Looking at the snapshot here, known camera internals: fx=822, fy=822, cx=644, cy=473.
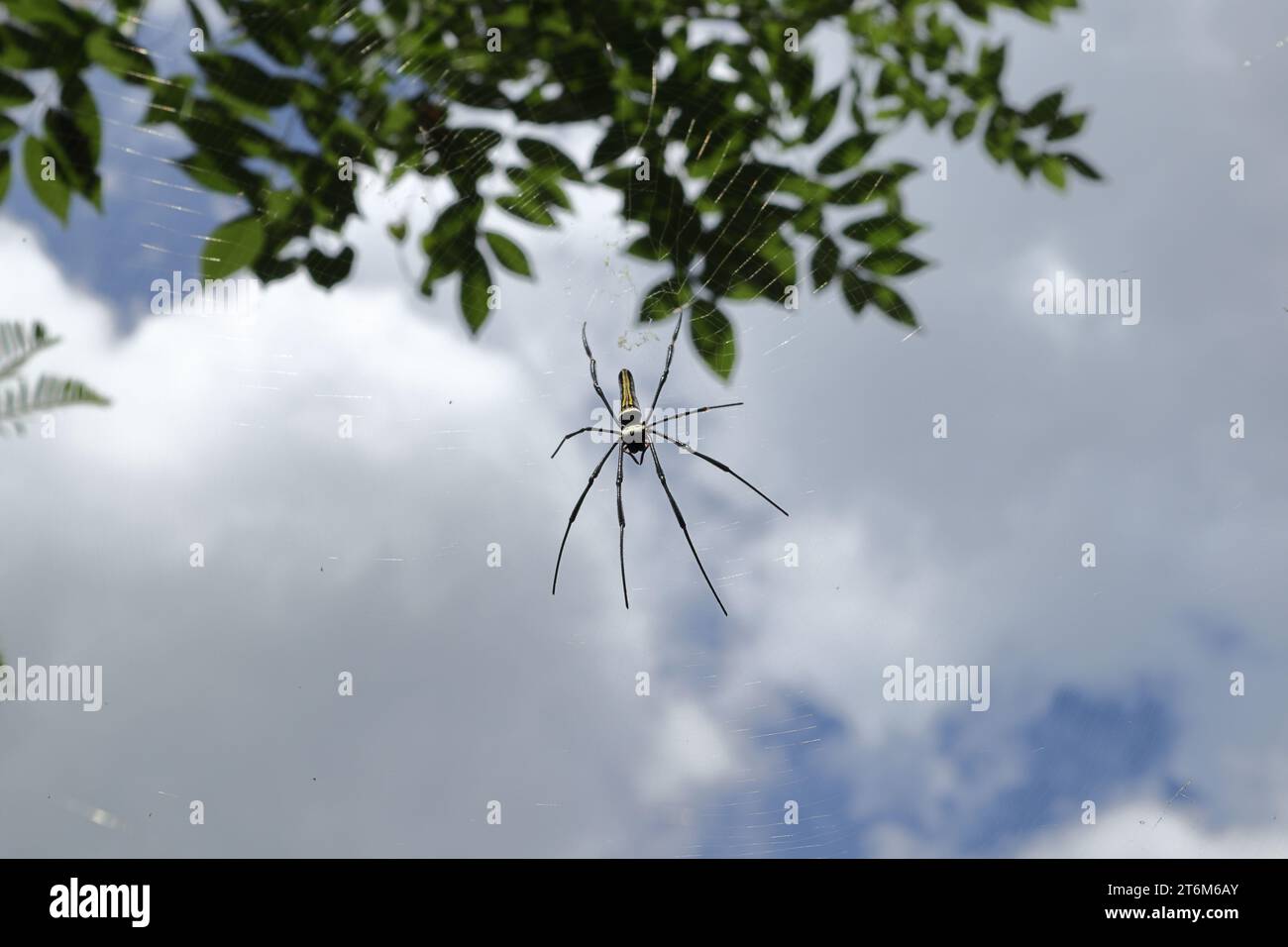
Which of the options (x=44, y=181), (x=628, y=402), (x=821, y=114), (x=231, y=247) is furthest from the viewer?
(x=628, y=402)

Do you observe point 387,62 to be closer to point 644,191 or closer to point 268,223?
point 268,223

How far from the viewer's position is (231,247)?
2.42 m

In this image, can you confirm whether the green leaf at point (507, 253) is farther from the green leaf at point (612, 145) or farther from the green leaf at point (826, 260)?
the green leaf at point (826, 260)

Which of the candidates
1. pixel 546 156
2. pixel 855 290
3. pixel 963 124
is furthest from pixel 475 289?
pixel 963 124

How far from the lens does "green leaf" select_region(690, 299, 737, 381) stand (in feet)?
9.45

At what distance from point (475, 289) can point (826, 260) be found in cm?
120

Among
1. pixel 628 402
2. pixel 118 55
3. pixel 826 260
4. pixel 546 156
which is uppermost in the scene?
pixel 118 55

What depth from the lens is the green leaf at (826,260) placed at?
281cm

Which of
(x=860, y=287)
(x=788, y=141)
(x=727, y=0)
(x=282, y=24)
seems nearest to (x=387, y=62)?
(x=282, y=24)

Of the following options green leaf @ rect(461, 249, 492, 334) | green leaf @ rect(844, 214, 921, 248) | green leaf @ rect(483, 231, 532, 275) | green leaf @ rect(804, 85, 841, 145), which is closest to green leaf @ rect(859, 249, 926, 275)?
green leaf @ rect(844, 214, 921, 248)

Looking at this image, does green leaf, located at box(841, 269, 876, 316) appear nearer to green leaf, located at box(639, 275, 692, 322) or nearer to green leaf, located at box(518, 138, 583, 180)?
green leaf, located at box(639, 275, 692, 322)

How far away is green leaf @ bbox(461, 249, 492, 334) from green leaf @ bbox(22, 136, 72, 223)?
3.57ft

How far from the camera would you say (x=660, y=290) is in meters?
2.96

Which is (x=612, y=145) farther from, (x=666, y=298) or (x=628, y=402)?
(x=628, y=402)
